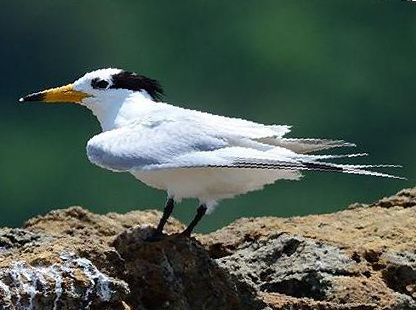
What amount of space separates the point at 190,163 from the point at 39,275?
2.29 feet

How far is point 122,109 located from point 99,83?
0.16 metres

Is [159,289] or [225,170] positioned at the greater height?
[225,170]

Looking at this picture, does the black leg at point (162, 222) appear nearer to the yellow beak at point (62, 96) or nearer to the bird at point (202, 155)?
the bird at point (202, 155)

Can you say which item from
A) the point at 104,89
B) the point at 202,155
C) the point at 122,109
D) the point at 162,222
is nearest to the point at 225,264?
the point at 162,222

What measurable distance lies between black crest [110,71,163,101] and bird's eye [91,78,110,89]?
0.07ft

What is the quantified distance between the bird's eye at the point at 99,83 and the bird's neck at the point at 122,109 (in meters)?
0.06

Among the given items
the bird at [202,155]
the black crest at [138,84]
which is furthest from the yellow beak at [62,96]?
the bird at [202,155]

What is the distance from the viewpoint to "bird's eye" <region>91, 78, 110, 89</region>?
4.50 metres

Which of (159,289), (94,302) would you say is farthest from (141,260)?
(94,302)

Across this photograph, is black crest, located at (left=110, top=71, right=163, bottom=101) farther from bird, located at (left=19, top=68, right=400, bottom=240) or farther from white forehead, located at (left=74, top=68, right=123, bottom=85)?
bird, located at (left=19, top=68, right=400, bottom=240)

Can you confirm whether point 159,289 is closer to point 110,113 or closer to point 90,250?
point 90,250

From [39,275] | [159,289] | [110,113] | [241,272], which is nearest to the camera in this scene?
[39,275]

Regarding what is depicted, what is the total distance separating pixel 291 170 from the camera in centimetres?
391

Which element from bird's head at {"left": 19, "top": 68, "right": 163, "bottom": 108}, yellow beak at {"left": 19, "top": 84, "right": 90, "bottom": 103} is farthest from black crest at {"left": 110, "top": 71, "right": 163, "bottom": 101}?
yellow beak at {"left": 19, "top": 84, "right": 90, "bottom": 103}
